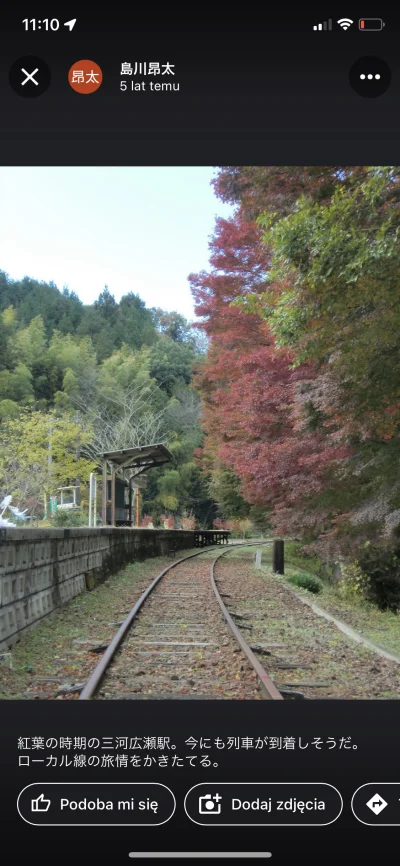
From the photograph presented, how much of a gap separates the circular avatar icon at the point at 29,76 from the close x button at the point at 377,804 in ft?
7.19

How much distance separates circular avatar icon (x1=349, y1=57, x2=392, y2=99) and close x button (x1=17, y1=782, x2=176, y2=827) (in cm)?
206

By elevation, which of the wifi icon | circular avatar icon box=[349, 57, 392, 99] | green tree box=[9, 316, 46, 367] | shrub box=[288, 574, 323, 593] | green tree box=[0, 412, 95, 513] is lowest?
shrub box=[288, 574, 323, 593]

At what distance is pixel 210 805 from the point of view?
157 centimetres

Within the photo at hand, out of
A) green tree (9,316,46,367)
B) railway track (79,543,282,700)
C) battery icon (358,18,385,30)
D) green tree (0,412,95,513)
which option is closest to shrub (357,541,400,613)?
railway track (79,543,282,700)

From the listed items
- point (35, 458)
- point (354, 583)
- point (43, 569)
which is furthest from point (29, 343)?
point (43, 569)

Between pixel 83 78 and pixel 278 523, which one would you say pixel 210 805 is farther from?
pixel 278 523

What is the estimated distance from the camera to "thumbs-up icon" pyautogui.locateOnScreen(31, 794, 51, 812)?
1.58 metres

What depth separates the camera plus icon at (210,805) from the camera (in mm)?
1564

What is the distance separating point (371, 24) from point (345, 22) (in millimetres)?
81

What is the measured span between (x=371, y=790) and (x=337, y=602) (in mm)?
12104

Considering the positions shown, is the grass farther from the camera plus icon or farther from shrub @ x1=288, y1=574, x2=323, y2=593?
the camera plus icon

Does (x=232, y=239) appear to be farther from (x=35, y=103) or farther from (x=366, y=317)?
(x=35, y=103)

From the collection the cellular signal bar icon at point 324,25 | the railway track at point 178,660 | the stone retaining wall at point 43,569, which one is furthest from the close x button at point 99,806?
the stone retaining wall at point 43,569

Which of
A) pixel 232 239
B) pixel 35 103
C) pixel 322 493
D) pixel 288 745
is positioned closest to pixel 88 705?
pixel 288 745
